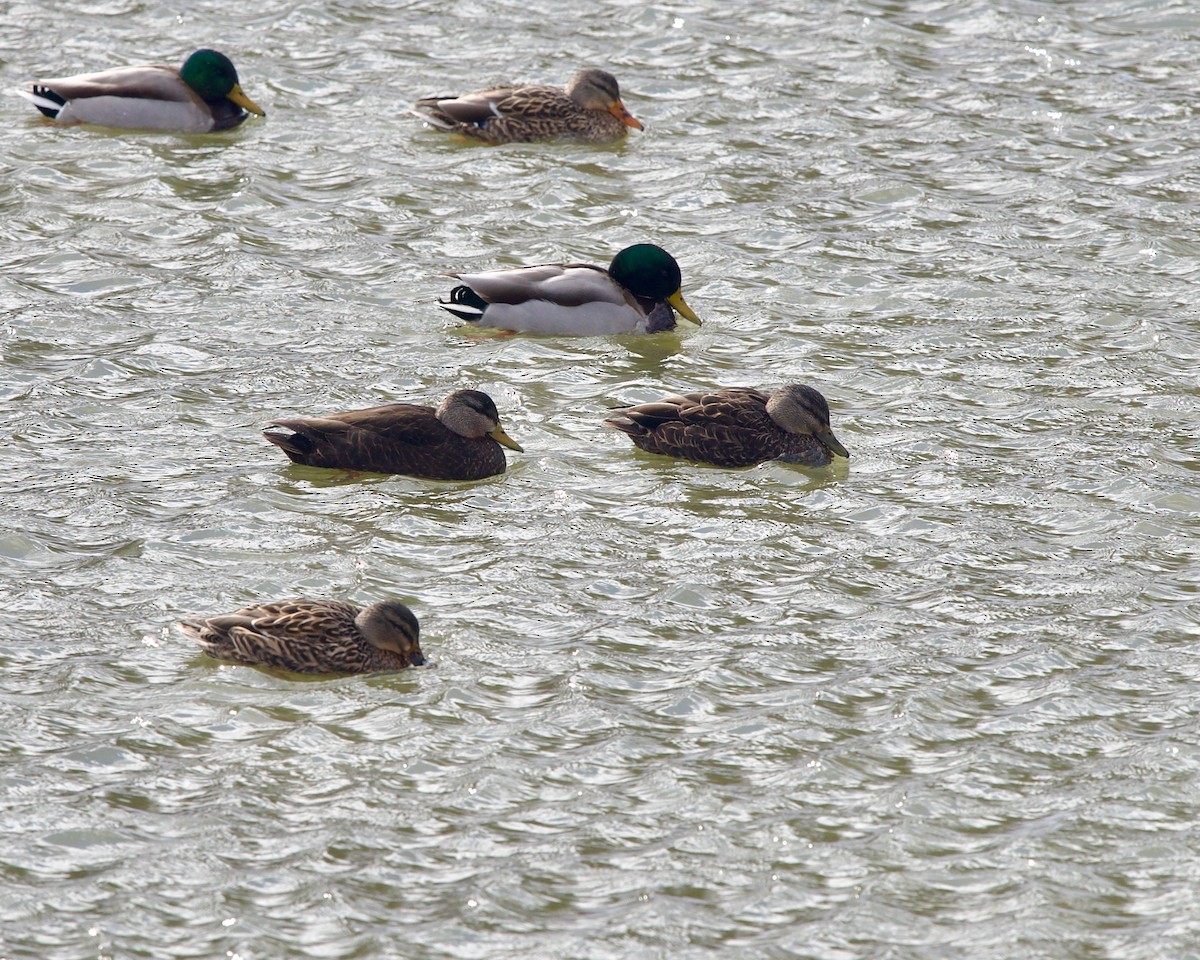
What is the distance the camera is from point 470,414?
→ 471 inches

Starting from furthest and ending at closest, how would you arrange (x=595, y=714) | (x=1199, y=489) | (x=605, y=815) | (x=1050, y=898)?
(x=1199, y=489)
(x=595, y=714)
(x=605, y=815)
(x=1050, y=898)

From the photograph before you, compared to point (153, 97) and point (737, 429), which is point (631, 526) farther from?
point (153, 97)

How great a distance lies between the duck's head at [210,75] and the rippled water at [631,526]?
53 centimetres

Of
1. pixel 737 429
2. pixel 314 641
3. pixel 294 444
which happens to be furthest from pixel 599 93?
pixel 314 641

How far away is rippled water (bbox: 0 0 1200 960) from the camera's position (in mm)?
8070

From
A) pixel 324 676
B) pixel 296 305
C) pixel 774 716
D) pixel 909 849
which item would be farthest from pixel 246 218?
pixel 909 849

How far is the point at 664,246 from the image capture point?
52.6 feet

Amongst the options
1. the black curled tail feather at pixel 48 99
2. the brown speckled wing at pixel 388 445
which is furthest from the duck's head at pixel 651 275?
the black curled tail feather at pixel 48 99

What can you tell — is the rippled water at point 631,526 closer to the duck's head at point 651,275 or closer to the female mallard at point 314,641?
the female mallard at point 314,641

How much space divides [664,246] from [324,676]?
23.8 ft

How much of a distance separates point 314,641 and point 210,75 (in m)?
9.77

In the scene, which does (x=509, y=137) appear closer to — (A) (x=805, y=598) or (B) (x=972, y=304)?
(B) (x=972, y=304)

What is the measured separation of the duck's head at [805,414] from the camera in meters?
12.3

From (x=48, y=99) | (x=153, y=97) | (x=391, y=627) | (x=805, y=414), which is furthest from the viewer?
(x=153, y=97)
